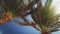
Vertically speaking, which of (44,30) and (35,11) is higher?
(35,11)

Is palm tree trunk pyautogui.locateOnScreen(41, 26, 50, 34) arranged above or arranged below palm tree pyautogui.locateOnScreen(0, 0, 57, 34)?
below

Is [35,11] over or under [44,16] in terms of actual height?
over

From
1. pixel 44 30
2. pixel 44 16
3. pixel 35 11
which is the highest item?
pixel 35 11

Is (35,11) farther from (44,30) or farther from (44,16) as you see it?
(44,30)

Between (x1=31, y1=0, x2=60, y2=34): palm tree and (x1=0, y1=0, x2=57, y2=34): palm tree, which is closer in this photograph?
(x1=0, y1=0, x2=57, y2=34): palm tree

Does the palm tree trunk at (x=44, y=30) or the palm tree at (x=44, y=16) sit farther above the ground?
the palm tree at (x=44, y=16)

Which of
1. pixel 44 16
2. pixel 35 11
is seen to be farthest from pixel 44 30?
pixel 35 11

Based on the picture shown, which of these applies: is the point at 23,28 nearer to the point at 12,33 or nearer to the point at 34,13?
the point at 12,33

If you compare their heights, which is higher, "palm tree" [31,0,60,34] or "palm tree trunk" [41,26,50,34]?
"palm tree" [31,0,60,34]

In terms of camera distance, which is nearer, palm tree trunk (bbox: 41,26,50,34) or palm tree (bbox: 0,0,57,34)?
palm tree (bbox: 0,0,57,34)

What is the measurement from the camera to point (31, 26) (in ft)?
27.9

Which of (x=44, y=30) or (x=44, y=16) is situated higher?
(x=44, y=16)

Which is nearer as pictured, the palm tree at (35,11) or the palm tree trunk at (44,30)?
the palm tree at (35,11)

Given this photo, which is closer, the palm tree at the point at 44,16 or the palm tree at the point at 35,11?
the palm tree at the point at 35,11
